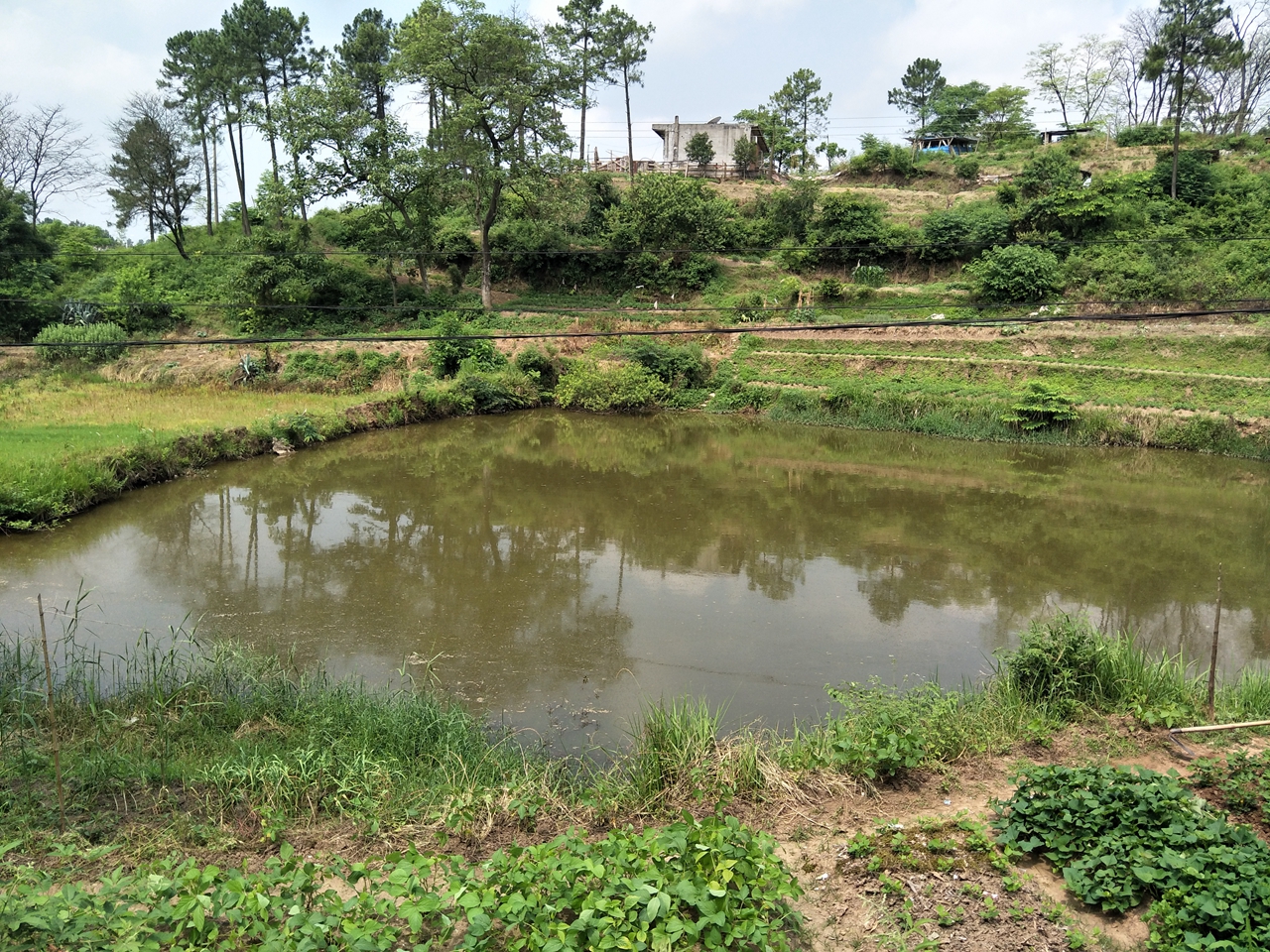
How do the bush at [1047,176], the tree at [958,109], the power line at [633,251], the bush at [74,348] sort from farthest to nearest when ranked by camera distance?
the tree at [958,109] → the bush at [1047,176] → the power line at [633,251] → the bush at [74,348]

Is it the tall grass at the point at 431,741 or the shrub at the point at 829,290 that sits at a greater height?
the shrub at the point at 829,290

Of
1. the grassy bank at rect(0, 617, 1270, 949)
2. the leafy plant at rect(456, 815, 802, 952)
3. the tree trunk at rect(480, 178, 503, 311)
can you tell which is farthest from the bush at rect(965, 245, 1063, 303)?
the leafy plant at rect(456, 815, 802, 952)

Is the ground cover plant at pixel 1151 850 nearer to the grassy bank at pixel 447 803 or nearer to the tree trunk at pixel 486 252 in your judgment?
the grassy bank at pixel 447 803

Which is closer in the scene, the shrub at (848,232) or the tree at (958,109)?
the shrub at (848,232)

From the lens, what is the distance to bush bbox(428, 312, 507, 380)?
24016 millimetres

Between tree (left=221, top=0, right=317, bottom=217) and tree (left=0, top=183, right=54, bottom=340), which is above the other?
tree (left=221, top=0, right=317, bottom=217)

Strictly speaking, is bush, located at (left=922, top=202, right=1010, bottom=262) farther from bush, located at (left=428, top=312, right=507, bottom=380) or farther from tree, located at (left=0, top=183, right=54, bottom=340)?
tree, located at (left=0, top=183, right=54, bottom=340)

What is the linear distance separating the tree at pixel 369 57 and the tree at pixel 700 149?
15.0 metres

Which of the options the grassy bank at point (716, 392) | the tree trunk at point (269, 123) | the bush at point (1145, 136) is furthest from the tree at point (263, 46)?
the bush at point (1145, 136)

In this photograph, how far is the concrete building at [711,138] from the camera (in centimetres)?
4297

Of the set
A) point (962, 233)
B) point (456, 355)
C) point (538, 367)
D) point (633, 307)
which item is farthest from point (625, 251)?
point (962, 233)

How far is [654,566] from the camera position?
37.1 feet

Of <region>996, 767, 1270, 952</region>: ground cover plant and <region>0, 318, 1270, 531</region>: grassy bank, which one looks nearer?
<region>996, 767, 1270, 952</region>: ground cover plant

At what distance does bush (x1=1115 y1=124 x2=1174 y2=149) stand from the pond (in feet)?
83.3
